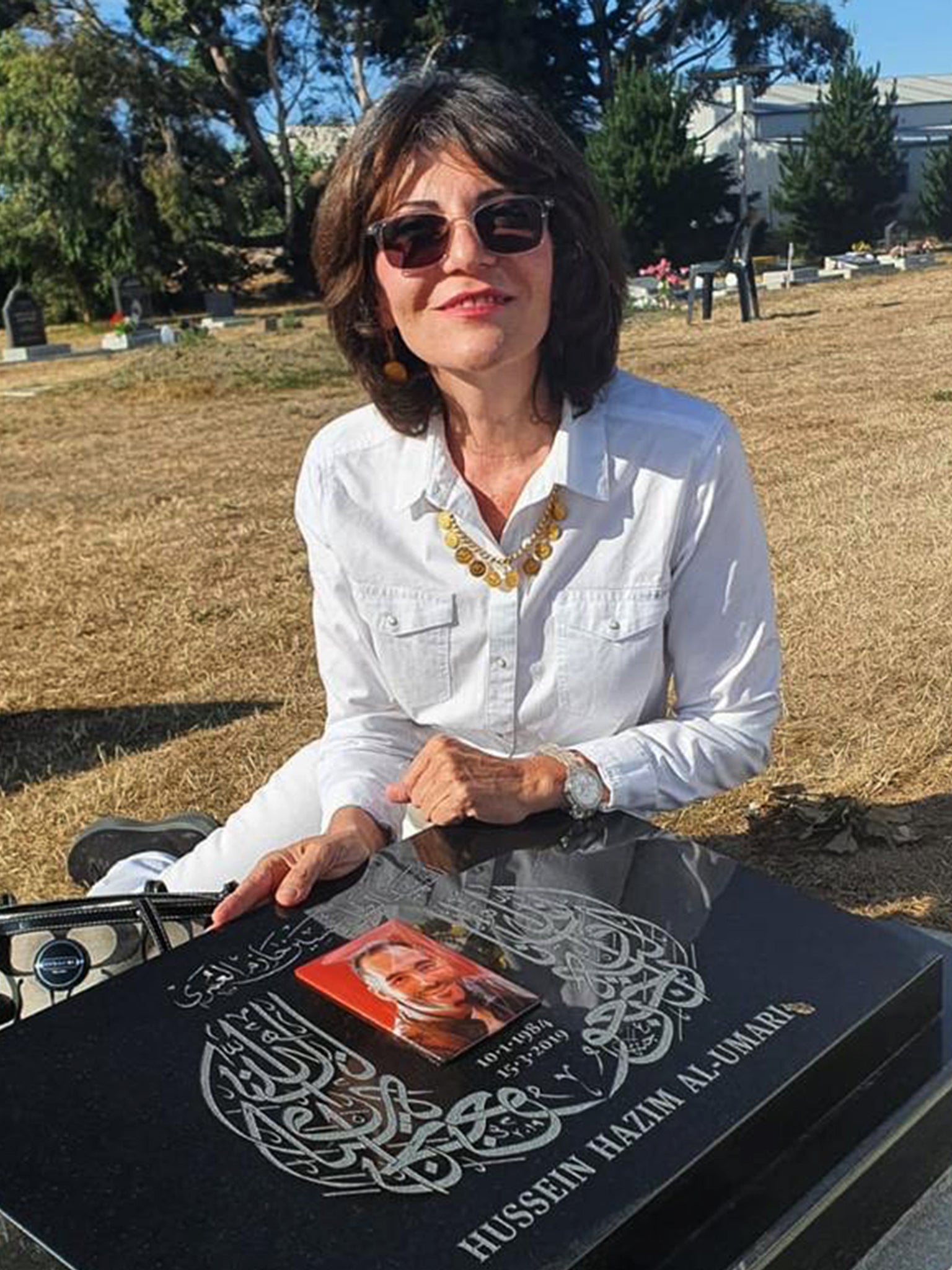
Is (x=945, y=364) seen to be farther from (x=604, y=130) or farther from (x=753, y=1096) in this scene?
(x=604, y=130)

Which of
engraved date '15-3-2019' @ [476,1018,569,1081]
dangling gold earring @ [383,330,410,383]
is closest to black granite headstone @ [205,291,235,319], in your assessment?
dangling gold earring @ [383,330,410,383]

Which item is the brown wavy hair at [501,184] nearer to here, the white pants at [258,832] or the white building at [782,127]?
the white pants at [258,832]

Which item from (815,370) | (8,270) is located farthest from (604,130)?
(815,370)

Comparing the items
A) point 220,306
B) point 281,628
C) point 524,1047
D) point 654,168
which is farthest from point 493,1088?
point 654,168

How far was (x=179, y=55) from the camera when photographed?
32094 millimetres

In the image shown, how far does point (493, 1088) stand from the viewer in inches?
48.1

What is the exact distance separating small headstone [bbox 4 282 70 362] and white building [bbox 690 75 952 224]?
19232 millimetres

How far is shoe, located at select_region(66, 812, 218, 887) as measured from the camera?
2.75 meters

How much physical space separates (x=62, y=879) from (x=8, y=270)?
28.6m

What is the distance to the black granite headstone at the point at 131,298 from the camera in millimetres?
24125

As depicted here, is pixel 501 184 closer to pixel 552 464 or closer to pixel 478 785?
pixel 552 464

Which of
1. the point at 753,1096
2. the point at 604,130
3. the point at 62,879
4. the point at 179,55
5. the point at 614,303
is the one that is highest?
the point at 179,55

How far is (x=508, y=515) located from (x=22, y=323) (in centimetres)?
1965

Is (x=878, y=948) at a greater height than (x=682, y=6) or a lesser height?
lesser
